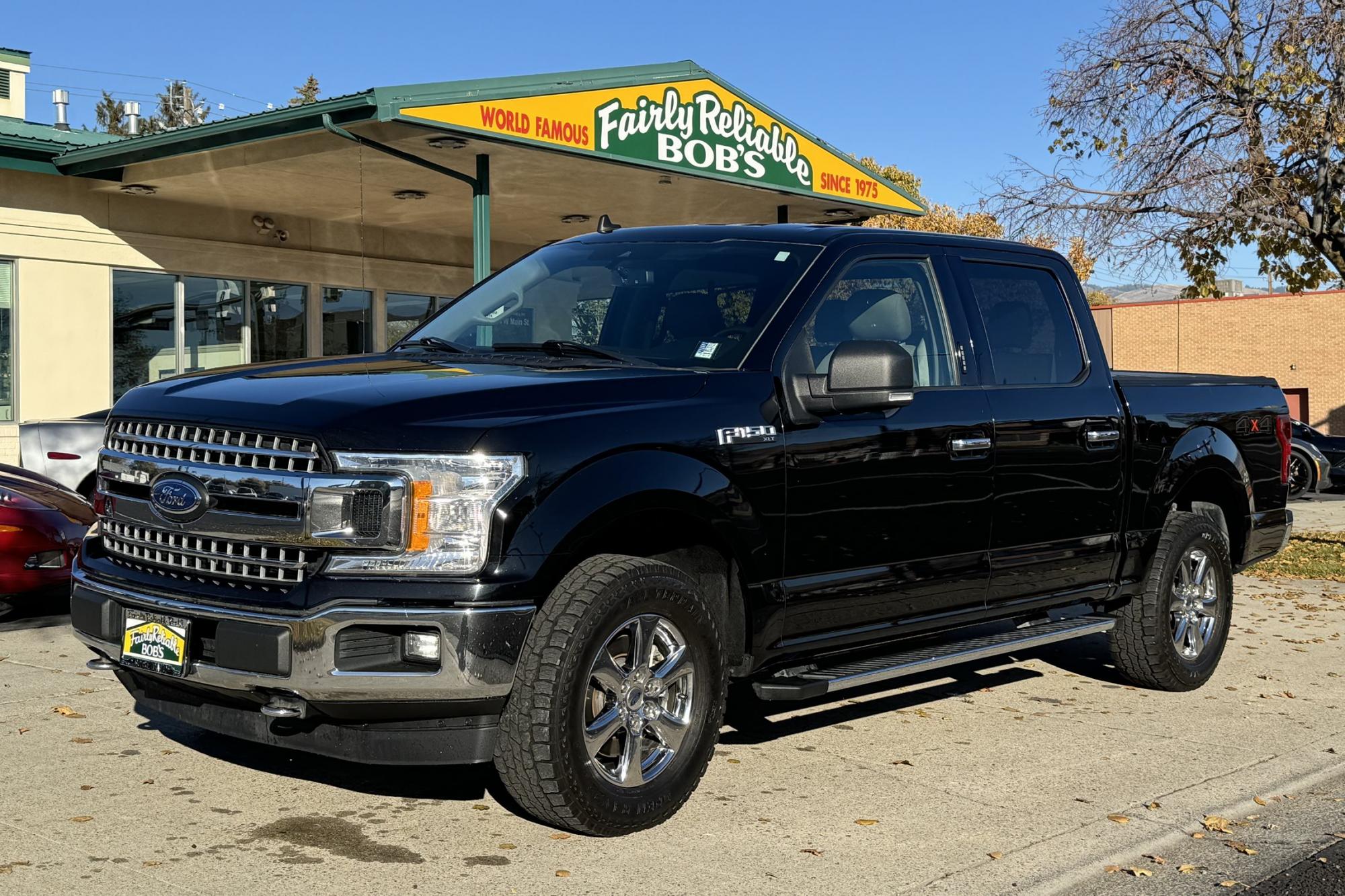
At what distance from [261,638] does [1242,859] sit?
3187 millimetres

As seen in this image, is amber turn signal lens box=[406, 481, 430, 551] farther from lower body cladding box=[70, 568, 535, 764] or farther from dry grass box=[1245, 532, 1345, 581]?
dry grass box=[1245, 532, 1345, 581]

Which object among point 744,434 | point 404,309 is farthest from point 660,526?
point 404,309

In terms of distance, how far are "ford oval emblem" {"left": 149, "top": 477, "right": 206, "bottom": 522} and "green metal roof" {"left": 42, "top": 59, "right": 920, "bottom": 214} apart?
8904 mm

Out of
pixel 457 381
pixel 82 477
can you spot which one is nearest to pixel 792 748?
pixel 457 381

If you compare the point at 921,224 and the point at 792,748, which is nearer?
the point at 792,748

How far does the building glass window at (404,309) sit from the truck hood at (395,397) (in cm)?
1781

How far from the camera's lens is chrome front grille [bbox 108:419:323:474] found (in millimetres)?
4426

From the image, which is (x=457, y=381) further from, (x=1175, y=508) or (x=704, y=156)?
(x=704, y=156)

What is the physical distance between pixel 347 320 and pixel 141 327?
11.7 feet

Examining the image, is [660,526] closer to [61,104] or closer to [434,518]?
[434,518]

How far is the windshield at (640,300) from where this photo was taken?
5.60 m

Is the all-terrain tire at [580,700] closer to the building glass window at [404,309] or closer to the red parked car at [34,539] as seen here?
the red parked car at [34,539]

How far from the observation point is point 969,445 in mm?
6035

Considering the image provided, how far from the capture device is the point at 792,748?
241 inches
